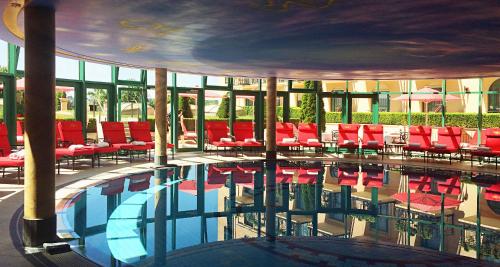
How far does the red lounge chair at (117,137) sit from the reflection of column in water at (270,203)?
4149 millimetres

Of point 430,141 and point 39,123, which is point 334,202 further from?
point 430,141

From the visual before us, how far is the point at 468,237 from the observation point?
5.97 meters

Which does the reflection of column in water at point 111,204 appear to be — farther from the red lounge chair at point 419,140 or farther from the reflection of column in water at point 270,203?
the red lounge chair at point 419,140

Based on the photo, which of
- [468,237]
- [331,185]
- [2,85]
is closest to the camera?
[468,237]

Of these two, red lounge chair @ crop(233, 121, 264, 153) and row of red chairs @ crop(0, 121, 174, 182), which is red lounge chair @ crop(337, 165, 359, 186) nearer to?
red lounge chair @ crop(233, 121, 264, 153)

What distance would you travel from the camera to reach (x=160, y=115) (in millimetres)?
12945

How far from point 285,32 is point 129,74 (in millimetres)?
9446

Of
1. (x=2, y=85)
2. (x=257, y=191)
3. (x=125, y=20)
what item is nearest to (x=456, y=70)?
(x=257, y=191)

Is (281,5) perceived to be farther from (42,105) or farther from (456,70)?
(456,70)

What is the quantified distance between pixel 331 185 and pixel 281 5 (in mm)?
5740

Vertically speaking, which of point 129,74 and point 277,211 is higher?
point 129,74

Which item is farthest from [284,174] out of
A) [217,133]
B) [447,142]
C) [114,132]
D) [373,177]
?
[447,142]

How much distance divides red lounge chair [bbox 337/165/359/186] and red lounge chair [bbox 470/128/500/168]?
362 centimetres

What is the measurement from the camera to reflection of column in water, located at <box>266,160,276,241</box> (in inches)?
244
